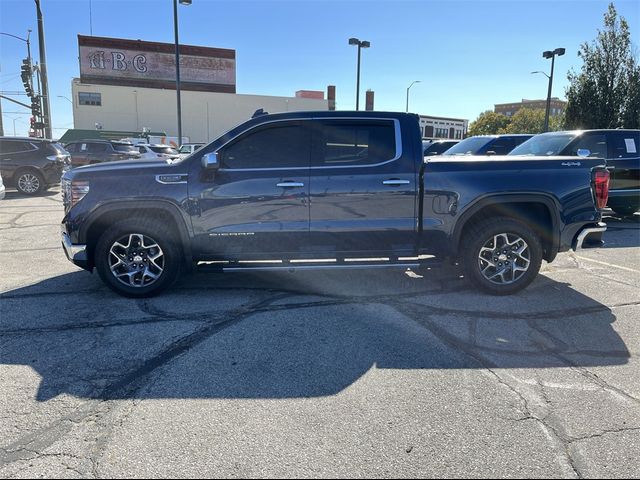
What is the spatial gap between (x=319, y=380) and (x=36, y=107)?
25200 mm

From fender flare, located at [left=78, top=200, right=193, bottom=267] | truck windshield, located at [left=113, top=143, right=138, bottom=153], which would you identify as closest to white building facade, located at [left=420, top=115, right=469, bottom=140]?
truck windshield, located at [left=113, top=143, right=138, bottom=153]

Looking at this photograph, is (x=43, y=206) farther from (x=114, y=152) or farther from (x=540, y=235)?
(x=540, y=235)

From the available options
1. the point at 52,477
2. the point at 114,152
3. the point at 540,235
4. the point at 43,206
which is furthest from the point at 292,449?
the point at 114,152

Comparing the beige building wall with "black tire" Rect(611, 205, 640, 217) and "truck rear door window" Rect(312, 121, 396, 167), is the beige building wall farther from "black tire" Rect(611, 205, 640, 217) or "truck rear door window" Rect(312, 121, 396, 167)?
"truck rear door window" Rect(312, 121, 396, 167)

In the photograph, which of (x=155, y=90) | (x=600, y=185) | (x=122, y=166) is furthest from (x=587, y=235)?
(x=155, y=90)

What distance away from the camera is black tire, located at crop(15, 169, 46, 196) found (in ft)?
47.8

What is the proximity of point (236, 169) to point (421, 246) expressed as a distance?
7.32 feet

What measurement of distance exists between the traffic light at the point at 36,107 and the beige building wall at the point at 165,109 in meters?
23.4

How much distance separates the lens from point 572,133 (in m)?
9.84

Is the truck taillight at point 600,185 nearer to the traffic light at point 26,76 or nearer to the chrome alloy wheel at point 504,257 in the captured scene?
the chrome alloy wheel at point 504,257

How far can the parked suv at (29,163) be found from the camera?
14359 millimetres

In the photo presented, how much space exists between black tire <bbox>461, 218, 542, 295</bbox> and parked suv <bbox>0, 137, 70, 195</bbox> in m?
13.8

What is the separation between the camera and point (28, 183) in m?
14.7

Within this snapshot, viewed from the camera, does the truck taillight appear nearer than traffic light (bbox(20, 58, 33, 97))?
Yes
